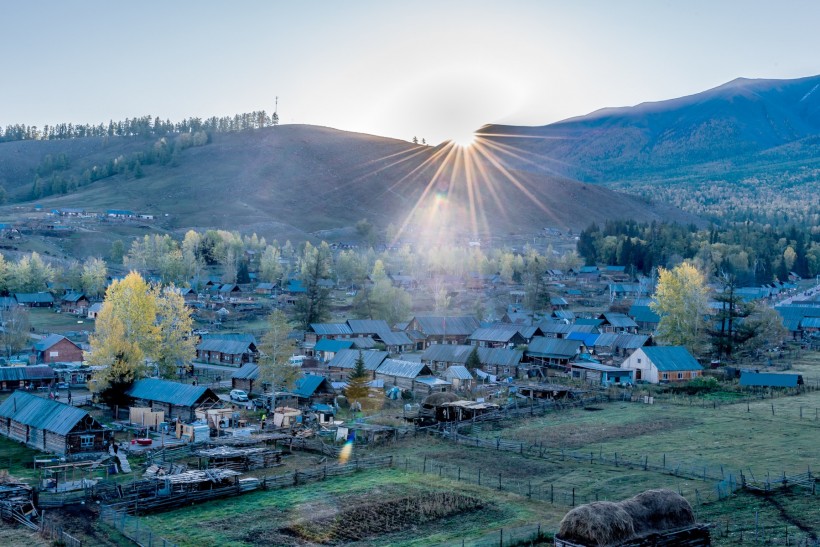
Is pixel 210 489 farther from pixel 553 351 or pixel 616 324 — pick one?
pixel 616 324

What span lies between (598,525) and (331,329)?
6056 centimetres

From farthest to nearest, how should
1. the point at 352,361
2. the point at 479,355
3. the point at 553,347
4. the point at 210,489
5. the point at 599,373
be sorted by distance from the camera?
the point at 553,347 < the point at 479,355 < the point at 599,373 < the point at 352,361 < the point at 210,489

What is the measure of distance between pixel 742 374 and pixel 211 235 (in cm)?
12937

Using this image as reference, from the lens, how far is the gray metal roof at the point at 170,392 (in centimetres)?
4766

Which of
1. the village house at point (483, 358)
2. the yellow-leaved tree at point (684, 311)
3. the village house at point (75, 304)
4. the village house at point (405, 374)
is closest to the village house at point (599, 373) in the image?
the village house at point (483, 358)

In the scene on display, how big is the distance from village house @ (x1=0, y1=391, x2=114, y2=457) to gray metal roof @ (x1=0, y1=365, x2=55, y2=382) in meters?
13.6

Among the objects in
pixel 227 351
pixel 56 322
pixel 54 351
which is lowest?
pixel 56 322

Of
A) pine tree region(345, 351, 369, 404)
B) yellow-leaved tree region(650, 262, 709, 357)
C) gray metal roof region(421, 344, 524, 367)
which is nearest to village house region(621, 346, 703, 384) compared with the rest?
yellow-leaved tree region(650, 262, 709, 357)

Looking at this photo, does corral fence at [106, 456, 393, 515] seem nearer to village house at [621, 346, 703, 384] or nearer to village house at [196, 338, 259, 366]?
village house at [621, 346, 703, 384]

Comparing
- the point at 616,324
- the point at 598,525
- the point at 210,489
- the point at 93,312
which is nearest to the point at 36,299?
the point at 93,312

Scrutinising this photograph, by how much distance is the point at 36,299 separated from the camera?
110562 millimetres

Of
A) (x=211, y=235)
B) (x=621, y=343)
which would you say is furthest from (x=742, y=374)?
(x=211, y=235)

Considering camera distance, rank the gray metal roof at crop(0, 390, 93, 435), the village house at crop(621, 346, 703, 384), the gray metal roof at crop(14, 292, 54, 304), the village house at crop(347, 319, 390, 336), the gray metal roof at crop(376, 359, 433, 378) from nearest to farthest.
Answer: the gray metal roof at crop(0, 390, 93, 435)
the gray metal roof at crop(376, 359, 433, 378)
the village house at crop(621, 346, 703, 384)
the village house at crop(347, 319, 390, 336)
the gray metal roof at crop(14, 292, 54, 304)

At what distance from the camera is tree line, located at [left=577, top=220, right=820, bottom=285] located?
507 feet
